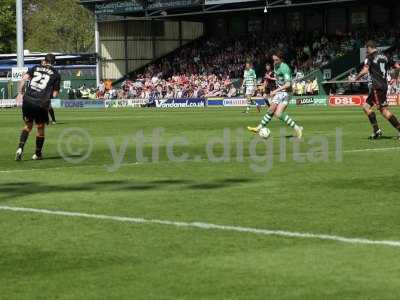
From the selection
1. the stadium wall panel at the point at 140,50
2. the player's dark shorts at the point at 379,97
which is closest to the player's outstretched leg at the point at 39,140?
the player's dark shorts at the point at 379,97

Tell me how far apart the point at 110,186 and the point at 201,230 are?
170 inches

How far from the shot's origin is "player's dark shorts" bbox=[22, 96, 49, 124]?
60.6 ft

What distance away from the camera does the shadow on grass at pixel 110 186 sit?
1302 cm

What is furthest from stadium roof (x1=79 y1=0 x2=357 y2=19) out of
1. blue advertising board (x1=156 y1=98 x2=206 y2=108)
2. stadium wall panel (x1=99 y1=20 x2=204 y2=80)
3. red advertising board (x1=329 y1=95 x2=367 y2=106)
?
red advertising board (x1=329 y1=95 x2=367 y2=106)

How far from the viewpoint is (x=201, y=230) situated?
9.39m

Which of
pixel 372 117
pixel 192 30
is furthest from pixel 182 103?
pixel 372 117

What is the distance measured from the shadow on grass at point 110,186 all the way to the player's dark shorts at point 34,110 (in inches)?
174

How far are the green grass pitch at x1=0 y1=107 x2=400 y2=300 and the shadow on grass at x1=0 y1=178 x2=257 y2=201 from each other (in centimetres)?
2

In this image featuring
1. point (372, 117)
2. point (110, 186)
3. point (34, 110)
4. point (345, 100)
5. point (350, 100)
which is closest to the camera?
point (110, 186)

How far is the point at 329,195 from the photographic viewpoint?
1205cm

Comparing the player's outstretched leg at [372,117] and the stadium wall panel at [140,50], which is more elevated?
the stadium wall panel at [140,50]

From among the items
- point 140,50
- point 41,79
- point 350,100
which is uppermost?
point 140,50

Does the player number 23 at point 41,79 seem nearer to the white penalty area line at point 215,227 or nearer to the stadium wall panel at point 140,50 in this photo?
the white penalty area line at point 215,227

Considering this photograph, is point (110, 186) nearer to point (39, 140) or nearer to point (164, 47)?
point (39, 140)
